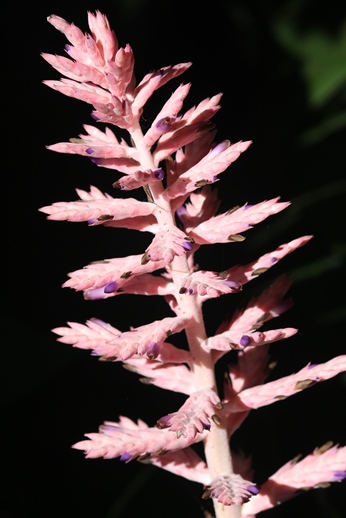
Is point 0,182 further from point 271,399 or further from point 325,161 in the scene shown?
point 271,399

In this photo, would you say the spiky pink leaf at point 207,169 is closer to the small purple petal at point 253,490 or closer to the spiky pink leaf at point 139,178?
the spiky pink leaf at point 139,178

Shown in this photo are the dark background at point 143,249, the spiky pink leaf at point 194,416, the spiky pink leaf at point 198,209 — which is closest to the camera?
the spiky pink leaf at point 194,416

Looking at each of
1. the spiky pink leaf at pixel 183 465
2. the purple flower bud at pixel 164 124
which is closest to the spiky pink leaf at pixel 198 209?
the purple flower bud at pixel 164 124

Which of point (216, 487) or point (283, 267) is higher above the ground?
point (283, 267)

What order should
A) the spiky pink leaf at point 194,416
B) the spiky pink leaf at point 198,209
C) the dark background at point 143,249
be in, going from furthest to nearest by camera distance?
the dark background at point 143,249
the spiky pink leaf at point 198,209
the spiky pink leaf at point 194,416

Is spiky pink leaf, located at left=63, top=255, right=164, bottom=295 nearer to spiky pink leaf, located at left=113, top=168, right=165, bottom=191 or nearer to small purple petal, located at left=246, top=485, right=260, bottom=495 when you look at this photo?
spiky pink leaf, located at left=113, top=168, right=165, bottom=191

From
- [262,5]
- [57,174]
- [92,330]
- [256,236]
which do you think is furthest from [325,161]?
[92,330]
